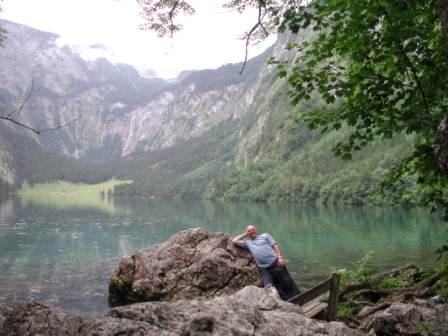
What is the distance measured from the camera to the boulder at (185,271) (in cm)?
1780

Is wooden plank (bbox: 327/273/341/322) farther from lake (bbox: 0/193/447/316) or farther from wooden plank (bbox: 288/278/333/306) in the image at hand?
lake (bbox: 0/193/447/316)

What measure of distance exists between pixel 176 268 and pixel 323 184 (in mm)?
137403

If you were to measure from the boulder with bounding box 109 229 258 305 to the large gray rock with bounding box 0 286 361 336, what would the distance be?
10.8 m

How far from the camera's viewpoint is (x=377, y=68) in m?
9.12

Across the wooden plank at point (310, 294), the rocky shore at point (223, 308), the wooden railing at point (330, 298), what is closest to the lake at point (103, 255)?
the rocky shore at point (223, 308)

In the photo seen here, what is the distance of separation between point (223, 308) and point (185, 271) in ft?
43.0

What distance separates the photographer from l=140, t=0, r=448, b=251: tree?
7.50 metres

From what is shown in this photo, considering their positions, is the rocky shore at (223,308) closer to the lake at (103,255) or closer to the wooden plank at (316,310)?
the wooden plank at (316,310)

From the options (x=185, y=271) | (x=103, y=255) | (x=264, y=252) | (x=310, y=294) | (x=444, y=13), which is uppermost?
(x=444, y=13)

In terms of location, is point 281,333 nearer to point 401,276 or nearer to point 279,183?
point 401,276

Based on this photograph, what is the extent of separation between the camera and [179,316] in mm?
5363

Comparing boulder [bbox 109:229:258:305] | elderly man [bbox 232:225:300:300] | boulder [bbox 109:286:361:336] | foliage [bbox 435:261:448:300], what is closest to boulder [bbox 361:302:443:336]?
foliage [bbox 435:261:448:300]

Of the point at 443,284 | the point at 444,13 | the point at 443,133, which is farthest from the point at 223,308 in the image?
Result: the point at 443,284

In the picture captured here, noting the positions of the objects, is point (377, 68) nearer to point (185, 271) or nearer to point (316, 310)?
point (316, 310)
